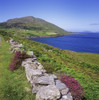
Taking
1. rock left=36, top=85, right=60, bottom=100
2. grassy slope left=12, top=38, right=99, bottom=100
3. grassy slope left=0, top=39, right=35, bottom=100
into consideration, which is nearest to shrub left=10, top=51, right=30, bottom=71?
grassy slope left=0, top=39, right=35, bottom=100

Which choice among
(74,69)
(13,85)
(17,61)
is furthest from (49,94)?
(74,69)

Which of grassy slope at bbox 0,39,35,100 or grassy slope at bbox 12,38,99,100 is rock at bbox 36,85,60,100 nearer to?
grassy slope at bbox 0,39,35,100

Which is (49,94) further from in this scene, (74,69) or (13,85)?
(74,69)

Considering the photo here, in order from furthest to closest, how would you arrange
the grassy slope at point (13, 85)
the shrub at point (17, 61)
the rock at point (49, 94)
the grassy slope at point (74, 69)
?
the shrub at point (17, 61) → the grassy slope at point (74, 69) → the grassy slope at point (13, 85) → the rock at point (49, 94)

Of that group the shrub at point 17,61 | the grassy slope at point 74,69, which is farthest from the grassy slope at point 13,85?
the grassy slope at point 74,69

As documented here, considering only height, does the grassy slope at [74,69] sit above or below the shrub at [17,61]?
below

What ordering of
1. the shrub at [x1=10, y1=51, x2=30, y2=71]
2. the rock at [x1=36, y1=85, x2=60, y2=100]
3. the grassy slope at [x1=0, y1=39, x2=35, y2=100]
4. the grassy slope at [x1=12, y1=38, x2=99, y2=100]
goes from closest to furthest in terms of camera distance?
the rock at [x1=36, y1=85, x2=60, y2=100], the grassy slope at [x1=0, y1=39, x2=35, y2=100], the grassy slope at [x1=12, y1=38, x2=99, y2=100], the shrub at [x1=10, y1=51, x2=30, y2=71]

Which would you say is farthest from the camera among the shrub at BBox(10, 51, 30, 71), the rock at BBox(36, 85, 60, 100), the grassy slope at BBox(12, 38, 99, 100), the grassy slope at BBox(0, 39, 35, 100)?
the shrub at BBox(10, 51, 30, 71)

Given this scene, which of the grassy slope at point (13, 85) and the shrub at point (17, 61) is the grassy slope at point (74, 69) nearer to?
the shrub at point (17, 61)

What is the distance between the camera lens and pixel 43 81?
7.51 metres

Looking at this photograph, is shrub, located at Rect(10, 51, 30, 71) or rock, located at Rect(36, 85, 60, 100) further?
shrub, located at Rect(10, 51, 30, 71)

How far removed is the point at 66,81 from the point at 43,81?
2.06 m

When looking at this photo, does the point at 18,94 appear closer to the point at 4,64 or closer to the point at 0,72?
the point at 0,72

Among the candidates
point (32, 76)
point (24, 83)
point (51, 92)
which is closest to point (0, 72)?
point (24, 83)
